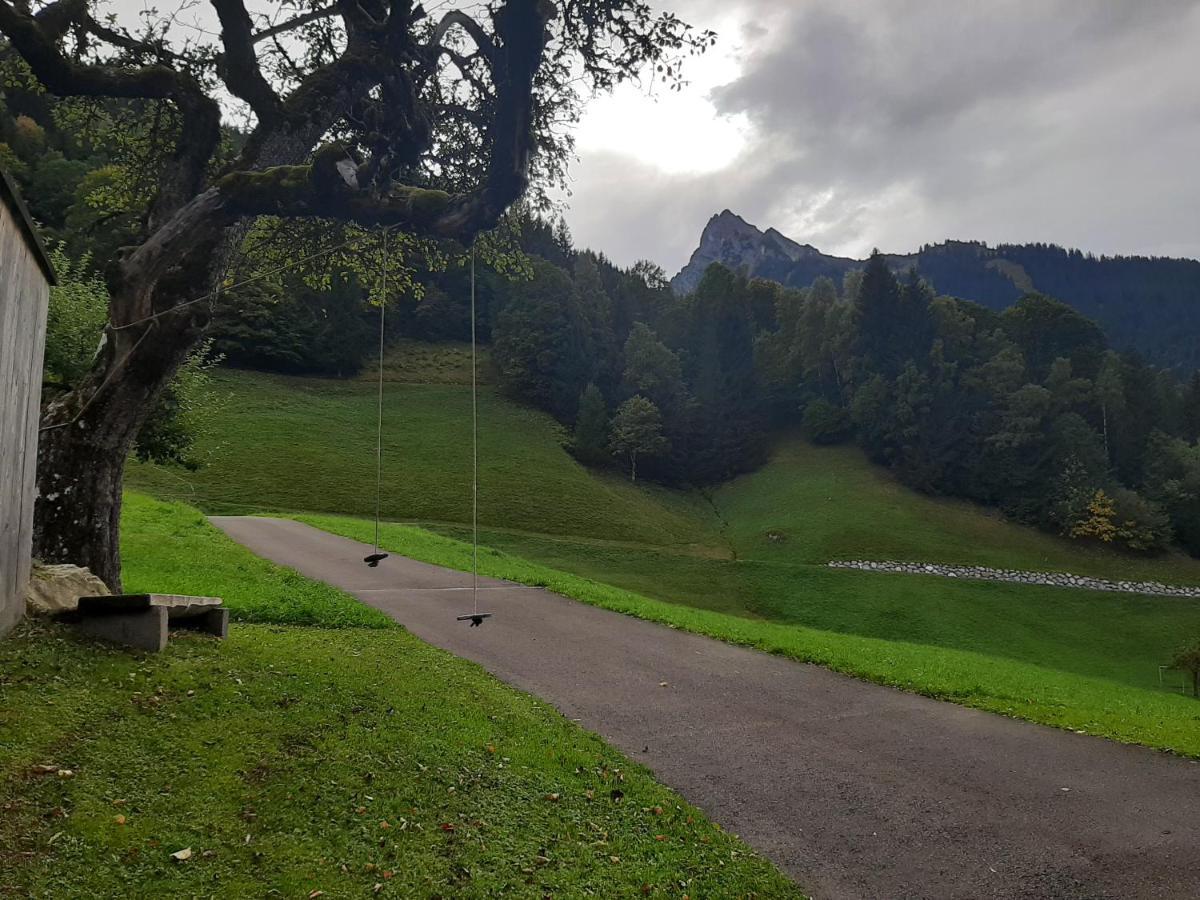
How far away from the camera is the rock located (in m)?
6.13

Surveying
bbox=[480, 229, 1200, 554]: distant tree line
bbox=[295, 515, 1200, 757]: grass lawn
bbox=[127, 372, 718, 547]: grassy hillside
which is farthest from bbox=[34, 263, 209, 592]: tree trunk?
bbox=[480, 229, 1200, 554]: distant tree line

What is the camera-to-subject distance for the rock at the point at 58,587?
6.13 metres

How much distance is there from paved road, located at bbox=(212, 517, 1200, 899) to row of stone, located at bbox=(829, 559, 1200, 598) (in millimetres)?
31989

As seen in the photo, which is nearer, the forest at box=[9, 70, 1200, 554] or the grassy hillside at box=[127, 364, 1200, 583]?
the grassy hillside at box=[127, 364, 1200, 583]

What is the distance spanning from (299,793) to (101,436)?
4.76 metres

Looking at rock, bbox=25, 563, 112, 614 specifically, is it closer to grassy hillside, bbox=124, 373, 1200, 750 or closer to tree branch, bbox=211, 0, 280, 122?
tree branch, bbox=211, 0, 280, 122

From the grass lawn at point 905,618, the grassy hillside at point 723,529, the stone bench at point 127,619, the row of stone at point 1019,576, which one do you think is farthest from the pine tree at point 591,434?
the stone bench at point 127,619

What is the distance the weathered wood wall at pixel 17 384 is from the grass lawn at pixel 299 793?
58cm

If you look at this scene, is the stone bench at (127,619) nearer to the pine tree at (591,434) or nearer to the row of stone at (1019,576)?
the row of stone at (1019,576)

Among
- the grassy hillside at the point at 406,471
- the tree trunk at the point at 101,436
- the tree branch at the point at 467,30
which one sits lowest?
the grassy hillside at the point at 406,471

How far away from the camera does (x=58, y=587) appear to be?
21.0 feet

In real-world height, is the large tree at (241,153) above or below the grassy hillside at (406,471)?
above

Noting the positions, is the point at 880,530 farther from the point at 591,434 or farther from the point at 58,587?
the point at 58,587

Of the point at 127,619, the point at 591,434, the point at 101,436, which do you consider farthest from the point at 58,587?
the point at 591,434
